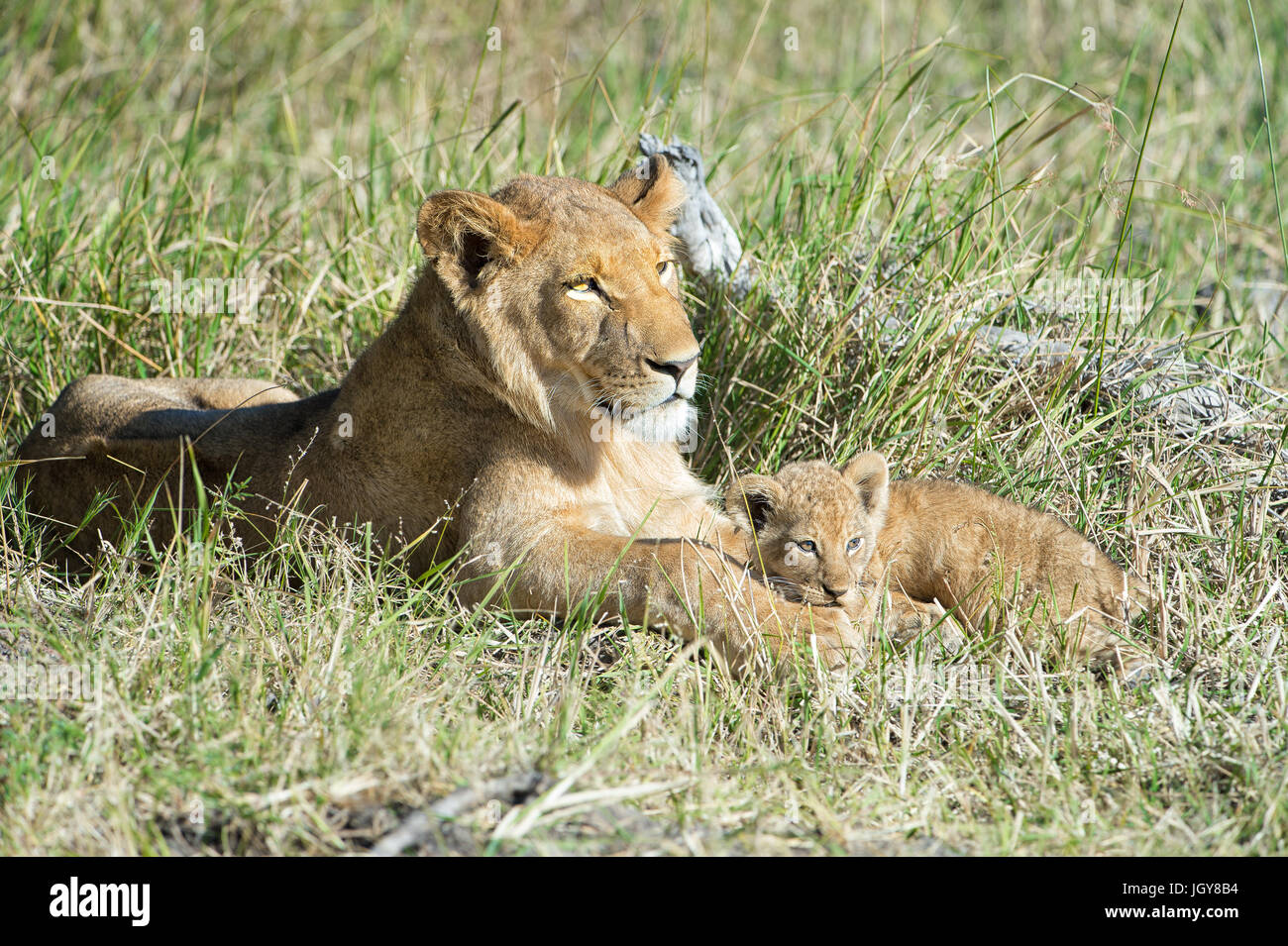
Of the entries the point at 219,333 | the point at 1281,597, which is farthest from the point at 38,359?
the point at 1281,597

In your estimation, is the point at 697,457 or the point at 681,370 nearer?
the point at 681,370

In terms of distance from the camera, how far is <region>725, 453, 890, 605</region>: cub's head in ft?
12.6

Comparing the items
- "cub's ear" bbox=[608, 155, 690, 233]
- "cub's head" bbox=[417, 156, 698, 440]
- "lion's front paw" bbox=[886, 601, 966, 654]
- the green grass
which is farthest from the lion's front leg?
"cub's ear" bbox=[608, 155, 690, 233]

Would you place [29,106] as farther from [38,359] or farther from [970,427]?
[970,427]

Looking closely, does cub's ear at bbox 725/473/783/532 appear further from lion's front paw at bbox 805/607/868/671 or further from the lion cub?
lion's front paw at bbox 805/607/868/671

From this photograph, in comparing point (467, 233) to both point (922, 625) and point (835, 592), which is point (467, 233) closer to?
point (835, 592)

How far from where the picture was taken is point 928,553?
412cm

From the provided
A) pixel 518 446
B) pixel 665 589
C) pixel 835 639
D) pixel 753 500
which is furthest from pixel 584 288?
pixel 835 639

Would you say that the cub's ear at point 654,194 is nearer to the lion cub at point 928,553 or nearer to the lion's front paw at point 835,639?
the lion cub at point 928,553

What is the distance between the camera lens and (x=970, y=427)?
500 cm

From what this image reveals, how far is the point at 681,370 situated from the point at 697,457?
140cm

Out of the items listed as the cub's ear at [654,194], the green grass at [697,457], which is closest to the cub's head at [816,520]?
the green grass at [697,457]

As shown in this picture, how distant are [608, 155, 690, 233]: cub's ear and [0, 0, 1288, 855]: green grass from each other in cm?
90

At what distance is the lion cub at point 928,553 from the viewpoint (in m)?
3.84
